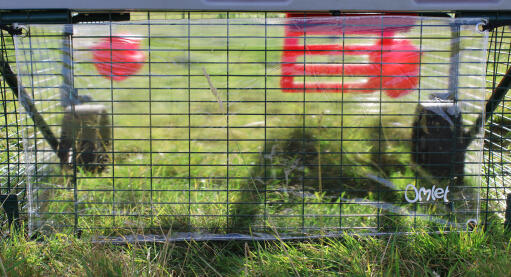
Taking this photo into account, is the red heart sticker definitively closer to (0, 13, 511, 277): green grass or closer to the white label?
(0, 13, 511, 277): green grass

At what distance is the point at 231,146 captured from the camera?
11.9 ft

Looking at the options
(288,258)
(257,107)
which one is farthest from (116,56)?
(288,258)

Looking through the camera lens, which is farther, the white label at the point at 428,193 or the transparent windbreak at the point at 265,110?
the white label at the point at 428,193

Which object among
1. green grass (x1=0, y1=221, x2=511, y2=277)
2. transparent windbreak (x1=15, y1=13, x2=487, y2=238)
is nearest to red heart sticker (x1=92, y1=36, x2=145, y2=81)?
transparent windbreak (x1=15, y1=13, x2=487, y2=238)

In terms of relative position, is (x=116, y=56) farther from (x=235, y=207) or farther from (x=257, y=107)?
(x=235, y=207)

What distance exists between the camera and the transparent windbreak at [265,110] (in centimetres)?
240

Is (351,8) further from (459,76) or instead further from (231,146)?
(231,146)

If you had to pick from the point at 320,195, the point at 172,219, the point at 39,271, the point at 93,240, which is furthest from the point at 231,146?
the point at 39,271

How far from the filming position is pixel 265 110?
246 centimetres

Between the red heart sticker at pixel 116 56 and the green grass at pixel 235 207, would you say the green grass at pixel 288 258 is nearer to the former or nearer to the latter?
the green grass at pixel 235 207

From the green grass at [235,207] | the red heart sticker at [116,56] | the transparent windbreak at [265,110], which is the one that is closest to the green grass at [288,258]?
the green grass at [235,207]

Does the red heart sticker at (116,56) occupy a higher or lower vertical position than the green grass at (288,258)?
higher

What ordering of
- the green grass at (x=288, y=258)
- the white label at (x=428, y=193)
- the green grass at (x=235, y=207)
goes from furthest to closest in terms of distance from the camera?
1. the white label at (x=428, y=193)
2. the green grass at (x=235, y=207)
3. the green grass at (x=288, y=258)

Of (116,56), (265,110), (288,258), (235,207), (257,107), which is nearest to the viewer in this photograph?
(288,258)
